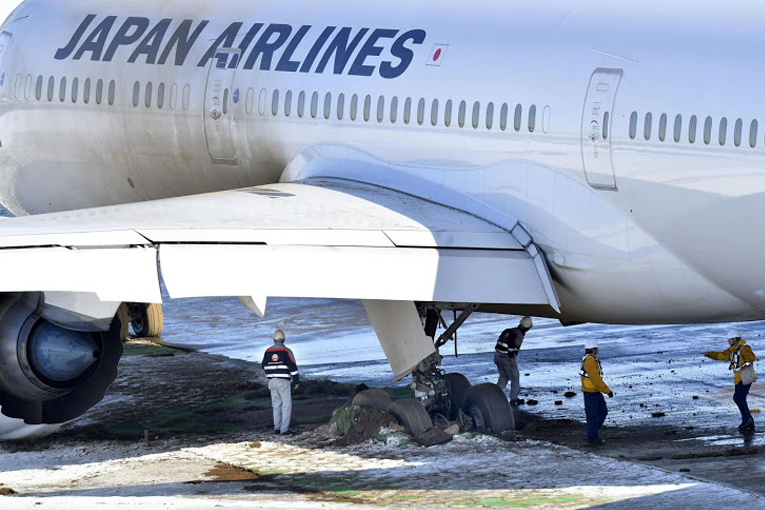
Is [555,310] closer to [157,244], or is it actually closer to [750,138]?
[750,138]

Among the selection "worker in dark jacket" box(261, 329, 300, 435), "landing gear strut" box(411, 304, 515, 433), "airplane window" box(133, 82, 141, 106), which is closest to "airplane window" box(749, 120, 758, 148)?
"landing gear strut" box(411, 304, 515, 433)

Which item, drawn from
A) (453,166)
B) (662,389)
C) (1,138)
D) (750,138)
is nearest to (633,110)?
(750,138)

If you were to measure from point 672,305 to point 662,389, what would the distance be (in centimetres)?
468

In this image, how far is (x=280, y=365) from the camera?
21141mm

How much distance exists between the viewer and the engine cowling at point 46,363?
18.0 metres

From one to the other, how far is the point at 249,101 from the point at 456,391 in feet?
18.6

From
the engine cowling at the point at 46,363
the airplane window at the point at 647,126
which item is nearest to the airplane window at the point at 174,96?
the engine cowling at the point at 46,363

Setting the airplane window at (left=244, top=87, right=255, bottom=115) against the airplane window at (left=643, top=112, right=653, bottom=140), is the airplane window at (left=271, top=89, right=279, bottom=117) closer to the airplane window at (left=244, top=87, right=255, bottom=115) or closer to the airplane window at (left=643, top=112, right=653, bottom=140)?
the airplane window at (left=244, top=87, right=255, bottom=115)

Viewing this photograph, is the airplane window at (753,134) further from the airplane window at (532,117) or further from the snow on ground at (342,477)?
the snow on ground at (342,477)

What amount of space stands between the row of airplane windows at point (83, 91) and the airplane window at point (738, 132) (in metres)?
9.22

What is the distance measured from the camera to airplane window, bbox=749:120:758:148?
17.6 meters

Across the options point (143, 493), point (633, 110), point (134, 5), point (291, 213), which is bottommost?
point (143, 493)

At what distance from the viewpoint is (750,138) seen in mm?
17672

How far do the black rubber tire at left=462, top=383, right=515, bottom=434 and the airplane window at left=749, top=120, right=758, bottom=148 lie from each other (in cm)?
540
